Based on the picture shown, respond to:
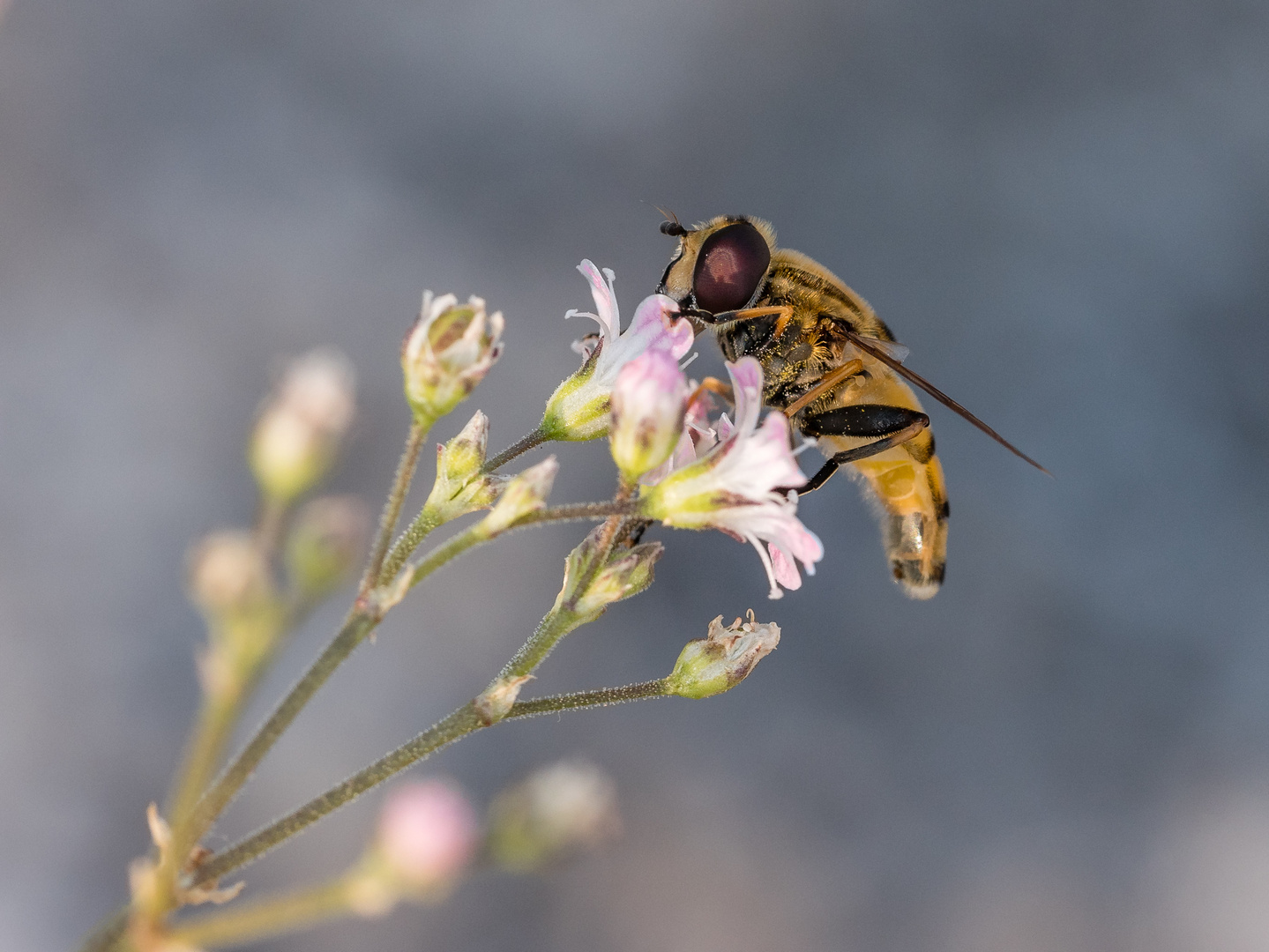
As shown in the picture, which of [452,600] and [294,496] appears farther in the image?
[452,600]

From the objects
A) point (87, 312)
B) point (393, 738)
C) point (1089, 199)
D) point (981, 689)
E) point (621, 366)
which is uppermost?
point (621, 366)

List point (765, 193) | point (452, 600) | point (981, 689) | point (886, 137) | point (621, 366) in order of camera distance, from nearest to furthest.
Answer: point (621, 366) < point (452, 600) < point (981, 689) < point (765, 193) < point (886, 137)

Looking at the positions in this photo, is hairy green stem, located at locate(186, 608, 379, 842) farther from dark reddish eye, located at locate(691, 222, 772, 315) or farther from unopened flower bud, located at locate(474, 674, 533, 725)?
dark reddish eye, located at locate(691, 222, 772, 315)

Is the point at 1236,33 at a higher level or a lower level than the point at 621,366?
lower

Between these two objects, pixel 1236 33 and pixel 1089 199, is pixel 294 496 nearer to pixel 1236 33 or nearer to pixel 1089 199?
pixel 1089 199

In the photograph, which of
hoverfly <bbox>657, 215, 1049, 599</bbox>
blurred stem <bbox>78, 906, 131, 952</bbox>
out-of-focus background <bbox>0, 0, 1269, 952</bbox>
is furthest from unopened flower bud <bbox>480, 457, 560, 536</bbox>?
out-of-focus background <bbox>0, 0, 1269, 952</bbox>

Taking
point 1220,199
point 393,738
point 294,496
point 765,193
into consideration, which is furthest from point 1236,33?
point 294,496

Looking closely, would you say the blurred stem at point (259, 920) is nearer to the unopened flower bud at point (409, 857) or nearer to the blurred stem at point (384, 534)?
the unopened flower bud at point (409, 857)
